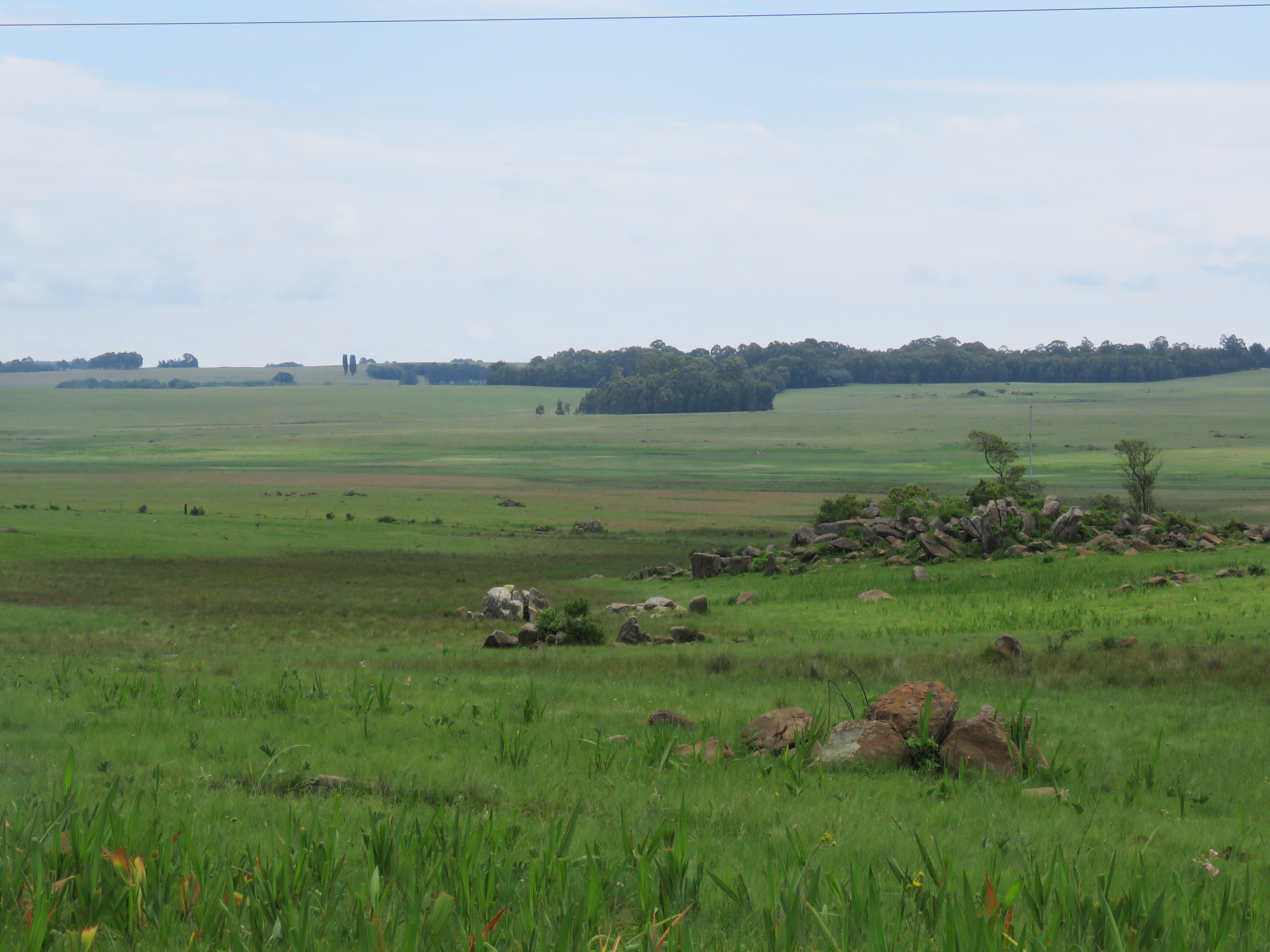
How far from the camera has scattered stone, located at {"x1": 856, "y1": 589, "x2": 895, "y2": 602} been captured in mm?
31109

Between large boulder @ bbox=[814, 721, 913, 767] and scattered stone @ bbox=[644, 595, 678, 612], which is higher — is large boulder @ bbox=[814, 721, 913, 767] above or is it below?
above

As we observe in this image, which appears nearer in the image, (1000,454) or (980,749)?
(980,749)

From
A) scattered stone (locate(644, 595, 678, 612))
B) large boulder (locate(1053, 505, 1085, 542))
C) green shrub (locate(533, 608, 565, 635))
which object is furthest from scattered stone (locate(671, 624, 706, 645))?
large boulder (locate(1053, 505, 1085, 542))

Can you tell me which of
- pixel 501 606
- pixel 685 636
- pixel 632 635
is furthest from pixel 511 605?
pixel 685 636

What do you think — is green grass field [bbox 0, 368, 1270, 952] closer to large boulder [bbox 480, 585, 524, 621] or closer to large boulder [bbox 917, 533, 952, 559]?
large boulder [bbox 917, 533, 952, 559]

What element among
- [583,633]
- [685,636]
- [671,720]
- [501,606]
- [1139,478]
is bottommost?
[501,606]

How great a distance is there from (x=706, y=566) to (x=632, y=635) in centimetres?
1556

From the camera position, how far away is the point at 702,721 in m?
12.6

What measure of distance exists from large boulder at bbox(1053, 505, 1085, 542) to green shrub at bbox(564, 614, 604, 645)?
20.1m

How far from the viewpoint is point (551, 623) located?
25.8m

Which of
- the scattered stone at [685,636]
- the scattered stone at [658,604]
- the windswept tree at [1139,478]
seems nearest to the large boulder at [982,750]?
the scattered stone at [685,636]

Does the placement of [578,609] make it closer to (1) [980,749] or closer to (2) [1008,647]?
(2) [1008,647]

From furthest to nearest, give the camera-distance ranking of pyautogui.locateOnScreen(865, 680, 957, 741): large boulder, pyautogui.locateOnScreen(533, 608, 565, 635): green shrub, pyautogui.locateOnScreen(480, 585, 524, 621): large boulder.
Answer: pyautogui.locateOnScreen(480, 585, 524, 621): large boulder → pyautogui.locateOnScreen(533, 608, 565, 635): green shrub → pyautogui.locateOnScreen(865, 680, 957, 741): large boulder

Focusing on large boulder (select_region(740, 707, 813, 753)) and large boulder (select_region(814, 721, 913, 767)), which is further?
large boulder (select_region(740, 707, 813, 753))
